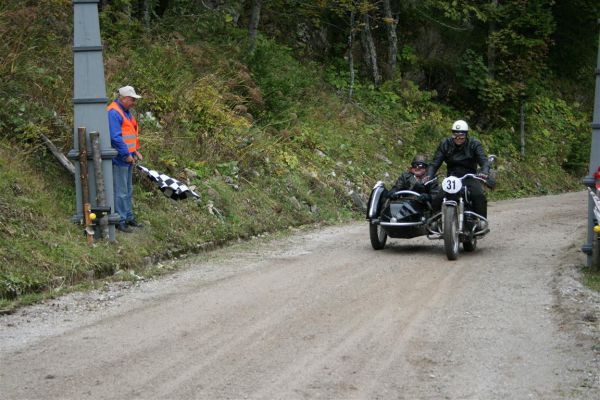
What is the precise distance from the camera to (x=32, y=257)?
10445 millimetres

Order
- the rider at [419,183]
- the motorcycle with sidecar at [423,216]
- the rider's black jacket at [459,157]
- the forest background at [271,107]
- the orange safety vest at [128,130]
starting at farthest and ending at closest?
1. the rider's black jacket at [459,157]
2. the rider at [419,183]
3. the motorcycle with sidecar at [423,216]
4. the orange safety vest at [128,130]
5. the forest background at [271,107]

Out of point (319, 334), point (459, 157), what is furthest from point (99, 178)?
point (459, 157)

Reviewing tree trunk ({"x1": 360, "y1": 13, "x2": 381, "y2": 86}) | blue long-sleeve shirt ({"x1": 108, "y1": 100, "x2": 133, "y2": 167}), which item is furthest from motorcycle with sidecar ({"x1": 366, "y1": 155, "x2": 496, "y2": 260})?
tree trunk ({"x1": 360, "y1": 13, "x2": 381, "y2": 86})

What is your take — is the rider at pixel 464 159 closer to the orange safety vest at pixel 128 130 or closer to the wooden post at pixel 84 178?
the orange safety vest at pixel 128 130

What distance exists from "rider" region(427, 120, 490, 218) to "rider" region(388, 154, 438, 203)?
190 mm

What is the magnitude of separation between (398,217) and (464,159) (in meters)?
1.51

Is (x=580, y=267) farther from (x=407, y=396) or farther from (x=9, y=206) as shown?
(x=9, y=206)

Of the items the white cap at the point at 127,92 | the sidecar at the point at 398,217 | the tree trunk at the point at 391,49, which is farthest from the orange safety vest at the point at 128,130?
the tree trunk at the point at 391,49

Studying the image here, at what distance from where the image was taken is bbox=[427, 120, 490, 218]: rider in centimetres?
1374

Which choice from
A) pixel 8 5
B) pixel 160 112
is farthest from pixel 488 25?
pixel 8 5

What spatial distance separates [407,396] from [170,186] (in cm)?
824

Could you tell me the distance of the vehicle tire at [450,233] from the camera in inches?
500

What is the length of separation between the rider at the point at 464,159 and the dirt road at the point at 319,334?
3.84 feet

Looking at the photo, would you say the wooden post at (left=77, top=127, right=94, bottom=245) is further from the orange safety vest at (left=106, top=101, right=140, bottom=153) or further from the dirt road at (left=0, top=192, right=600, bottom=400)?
the dirt road at (left=0, top=192, right=600, bottom=400)
